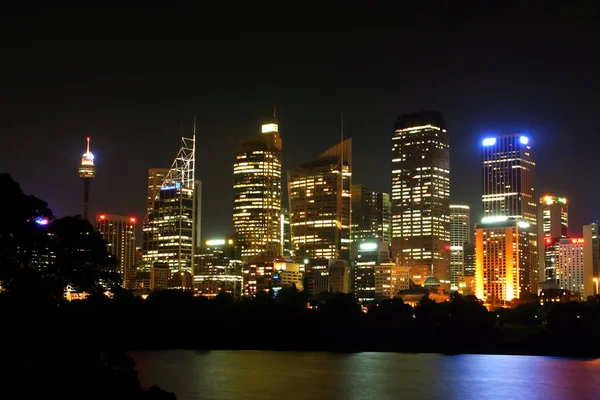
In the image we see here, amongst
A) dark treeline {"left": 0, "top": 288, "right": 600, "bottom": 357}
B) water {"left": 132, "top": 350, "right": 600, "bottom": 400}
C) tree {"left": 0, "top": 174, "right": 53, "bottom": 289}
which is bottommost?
water {"left": 132, "top": 350, "right": 600, "bottom": 400}

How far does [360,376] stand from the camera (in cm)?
7481

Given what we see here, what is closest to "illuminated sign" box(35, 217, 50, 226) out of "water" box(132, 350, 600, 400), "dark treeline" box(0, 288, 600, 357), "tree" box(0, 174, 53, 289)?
"tree" box(0, 174, 53, 289)

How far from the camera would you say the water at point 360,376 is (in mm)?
63031

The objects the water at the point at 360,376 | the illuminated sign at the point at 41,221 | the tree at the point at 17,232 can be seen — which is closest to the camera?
the tree at the point at 17,232

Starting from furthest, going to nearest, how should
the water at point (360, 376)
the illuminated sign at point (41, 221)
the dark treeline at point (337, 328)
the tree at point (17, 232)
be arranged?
the dark treeline at point (337, 328) < the water at point (360, 376) < the illuminated sign at point (41, 221) < the tree at point (17, 232)

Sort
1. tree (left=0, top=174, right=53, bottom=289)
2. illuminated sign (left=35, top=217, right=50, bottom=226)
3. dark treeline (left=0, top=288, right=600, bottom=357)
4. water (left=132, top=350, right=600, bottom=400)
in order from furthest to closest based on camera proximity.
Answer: dark treeline (left=0, top=288, right=600, bottom=357)
water (left=132, top=350, right=600, bottom=400)
illuminated sign (left=35, top=217, right=50, bottom=226)
tree (left=0, top=174, right=53, bottom=289)

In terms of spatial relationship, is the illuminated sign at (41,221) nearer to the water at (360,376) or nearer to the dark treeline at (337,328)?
the water at (360,376)

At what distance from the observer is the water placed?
63031 mm

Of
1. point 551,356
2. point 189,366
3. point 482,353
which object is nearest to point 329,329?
point 482,353

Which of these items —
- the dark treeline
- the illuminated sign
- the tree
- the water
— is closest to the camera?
the tree

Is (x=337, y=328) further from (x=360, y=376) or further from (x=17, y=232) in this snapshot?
(x=17, y=232)

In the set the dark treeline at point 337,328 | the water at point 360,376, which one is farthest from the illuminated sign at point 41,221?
the dark treeline at point 337,328

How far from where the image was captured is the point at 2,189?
2556cm

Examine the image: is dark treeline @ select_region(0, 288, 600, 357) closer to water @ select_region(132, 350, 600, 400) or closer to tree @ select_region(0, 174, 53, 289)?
water @ select_region(132, 350, 600, 400)
